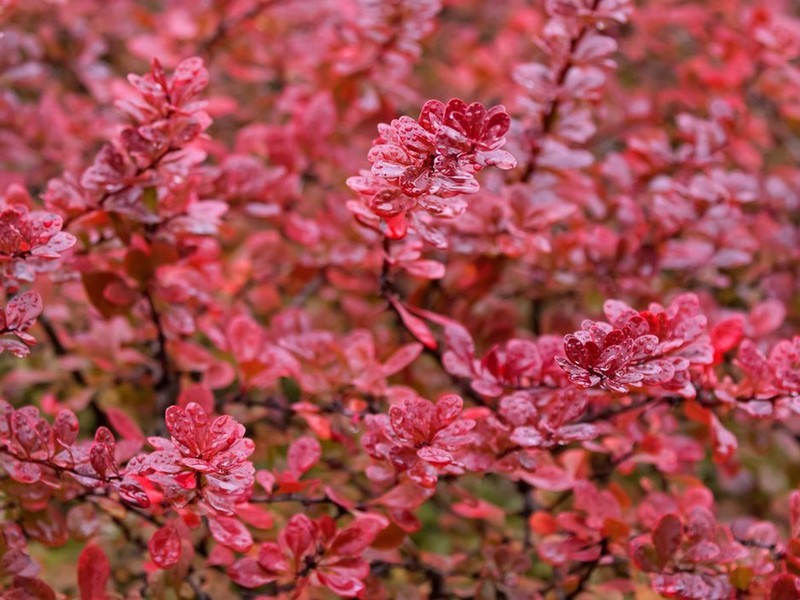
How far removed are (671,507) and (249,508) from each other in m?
0.59

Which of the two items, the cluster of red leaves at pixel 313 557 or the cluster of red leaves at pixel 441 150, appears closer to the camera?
the cluster of red leaves at pixel 441 150

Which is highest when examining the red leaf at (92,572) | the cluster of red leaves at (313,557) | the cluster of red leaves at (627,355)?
the cluster of red leaves at (627,355)

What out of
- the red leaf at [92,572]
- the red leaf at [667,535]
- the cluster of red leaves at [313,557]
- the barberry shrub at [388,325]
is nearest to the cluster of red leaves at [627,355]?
the barberry shrub at [388,325]

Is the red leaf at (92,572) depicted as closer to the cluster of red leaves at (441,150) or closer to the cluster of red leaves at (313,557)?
the cluster of red leaves at (313,557)

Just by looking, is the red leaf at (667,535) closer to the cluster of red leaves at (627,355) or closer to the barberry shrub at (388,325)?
the barberry shrub at (388,325)

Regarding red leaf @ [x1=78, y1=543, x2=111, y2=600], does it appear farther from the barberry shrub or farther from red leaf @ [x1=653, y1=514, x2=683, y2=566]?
red leaf @ [x1=653, y1=514, x2=683, y2=566]

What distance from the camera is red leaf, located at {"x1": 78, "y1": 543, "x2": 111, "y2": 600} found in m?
1.09

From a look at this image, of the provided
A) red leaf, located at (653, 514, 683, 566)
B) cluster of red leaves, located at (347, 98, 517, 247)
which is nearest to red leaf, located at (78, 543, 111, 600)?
cluster of red leaves, located at (347, 98, 517, 247)

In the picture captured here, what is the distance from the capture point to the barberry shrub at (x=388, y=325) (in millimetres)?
1026

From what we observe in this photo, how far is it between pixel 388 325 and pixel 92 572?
0.82 m

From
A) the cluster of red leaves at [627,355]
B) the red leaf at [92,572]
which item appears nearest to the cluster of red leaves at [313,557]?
the red leaf at [92,572]

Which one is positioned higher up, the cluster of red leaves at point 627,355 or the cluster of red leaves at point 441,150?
the cluster of red leaves at point 441,150

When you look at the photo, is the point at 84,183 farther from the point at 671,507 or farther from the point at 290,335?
the point at 671,507

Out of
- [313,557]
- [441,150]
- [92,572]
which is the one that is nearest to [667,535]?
[313,557]
